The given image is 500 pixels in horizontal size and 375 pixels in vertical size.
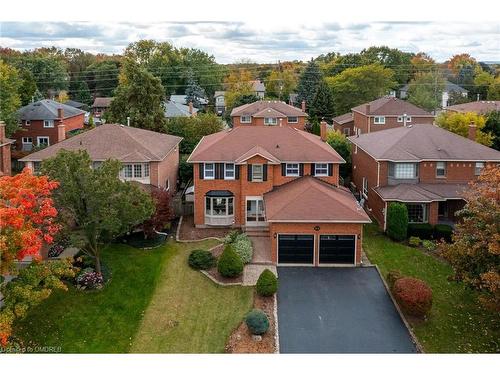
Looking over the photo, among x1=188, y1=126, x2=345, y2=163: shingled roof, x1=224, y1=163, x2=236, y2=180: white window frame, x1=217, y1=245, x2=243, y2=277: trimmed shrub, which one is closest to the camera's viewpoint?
x1=217, y1=245, x2=243, y2=277: trimmed shrub

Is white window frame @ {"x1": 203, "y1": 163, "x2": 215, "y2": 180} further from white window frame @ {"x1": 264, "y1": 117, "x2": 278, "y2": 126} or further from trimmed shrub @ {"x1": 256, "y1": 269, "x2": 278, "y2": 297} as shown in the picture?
white window frame @ {"x1": 264, "y1": 117, "x2": 278, "y2": 126}

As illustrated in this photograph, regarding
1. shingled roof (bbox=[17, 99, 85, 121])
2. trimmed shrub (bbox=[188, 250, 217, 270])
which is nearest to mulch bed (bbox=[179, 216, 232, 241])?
trimmed shrub (bbox=[188, 250, 217, 270])

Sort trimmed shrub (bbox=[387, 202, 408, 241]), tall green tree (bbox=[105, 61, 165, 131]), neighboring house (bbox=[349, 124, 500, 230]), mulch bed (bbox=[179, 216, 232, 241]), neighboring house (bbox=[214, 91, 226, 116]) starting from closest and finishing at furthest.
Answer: trimmed shrub (bbox=[387, 202, 408, 241]), mulch bed (bbox=[179, 216, 232, 241]), neighboring house (bbox=[349, 124, 500, 230]), tall green tree (bbox=[105, 61, 165, 131]), neighboring house (bbox=[214, 91, 226, 116])

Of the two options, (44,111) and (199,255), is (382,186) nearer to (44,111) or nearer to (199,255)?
(199,255)

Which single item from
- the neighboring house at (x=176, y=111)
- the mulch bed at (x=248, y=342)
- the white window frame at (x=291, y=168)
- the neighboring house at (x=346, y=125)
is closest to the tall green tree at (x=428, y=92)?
the neighboring house at (x=346, y=125)

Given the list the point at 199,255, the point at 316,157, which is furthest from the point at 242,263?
the point at 316,157

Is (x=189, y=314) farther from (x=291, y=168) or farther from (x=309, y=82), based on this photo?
(x=309, y=82)
